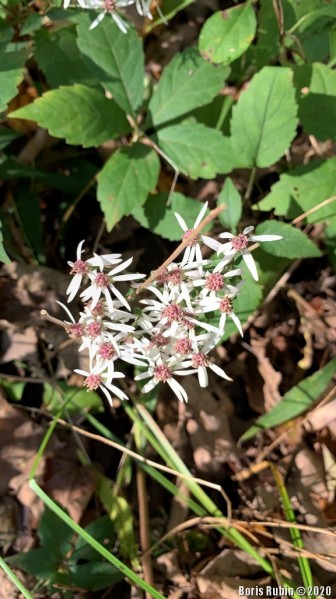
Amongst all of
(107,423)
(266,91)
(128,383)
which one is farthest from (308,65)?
(107,423)

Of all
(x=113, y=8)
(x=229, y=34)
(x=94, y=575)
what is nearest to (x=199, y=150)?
(x=229, y=34)

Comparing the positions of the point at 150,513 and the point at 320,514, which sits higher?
the point at 150,513

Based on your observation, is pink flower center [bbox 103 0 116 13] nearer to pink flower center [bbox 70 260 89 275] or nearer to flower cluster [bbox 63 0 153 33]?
flower cluster [bbox 63 0 153 33]

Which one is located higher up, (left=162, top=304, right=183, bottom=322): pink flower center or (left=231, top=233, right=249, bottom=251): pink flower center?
(left=231, top=233, right=249, bottom=251): pink flower center

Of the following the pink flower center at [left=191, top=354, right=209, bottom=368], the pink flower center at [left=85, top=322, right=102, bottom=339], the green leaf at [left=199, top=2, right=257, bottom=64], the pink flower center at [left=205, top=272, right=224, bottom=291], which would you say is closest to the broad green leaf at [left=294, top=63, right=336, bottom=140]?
the green leaf at [left=199, top=2, right=257, bottom=64]

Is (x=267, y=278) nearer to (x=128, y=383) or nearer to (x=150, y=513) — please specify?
(x=128, y=383)

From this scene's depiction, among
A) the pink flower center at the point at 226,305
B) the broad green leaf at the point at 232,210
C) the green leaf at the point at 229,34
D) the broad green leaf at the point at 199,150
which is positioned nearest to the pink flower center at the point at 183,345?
the pink flower center at the point at 226,305

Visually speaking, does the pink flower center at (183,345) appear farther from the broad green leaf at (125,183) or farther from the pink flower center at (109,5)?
the pink flower center at (109,5)
